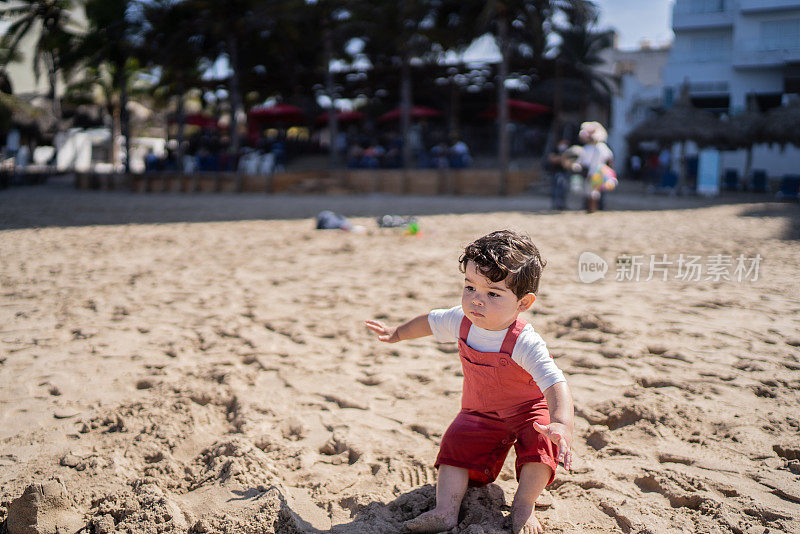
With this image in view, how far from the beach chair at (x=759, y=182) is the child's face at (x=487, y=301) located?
73.4 feet

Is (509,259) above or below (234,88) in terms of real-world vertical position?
below

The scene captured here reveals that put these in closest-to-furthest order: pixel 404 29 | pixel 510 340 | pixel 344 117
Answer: pixel 510 340 < pixel 404 29 < pixel 344 117

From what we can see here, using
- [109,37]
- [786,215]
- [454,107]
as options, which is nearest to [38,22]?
[109,37]

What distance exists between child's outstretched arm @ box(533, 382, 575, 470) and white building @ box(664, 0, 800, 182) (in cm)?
2757

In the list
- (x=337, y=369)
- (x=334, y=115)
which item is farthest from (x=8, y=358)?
(x=334, y=115)

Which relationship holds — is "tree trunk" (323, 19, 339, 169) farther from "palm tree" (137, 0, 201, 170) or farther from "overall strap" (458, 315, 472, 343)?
"overall strap" (458, 315, 472, 343)

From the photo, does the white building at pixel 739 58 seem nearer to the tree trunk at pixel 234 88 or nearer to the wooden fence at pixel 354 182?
the wooden fence at pixel 354 182

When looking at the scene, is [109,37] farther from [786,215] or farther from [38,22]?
[786,215]

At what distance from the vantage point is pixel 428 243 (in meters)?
7.96

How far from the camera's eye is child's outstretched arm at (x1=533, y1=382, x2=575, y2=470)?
1.72 metres

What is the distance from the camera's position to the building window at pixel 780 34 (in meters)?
26.6

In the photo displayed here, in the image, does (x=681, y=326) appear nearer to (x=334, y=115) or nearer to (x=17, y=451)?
(x=17, y=451)

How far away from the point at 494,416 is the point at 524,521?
13.9 inches

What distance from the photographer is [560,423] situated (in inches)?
70.4
